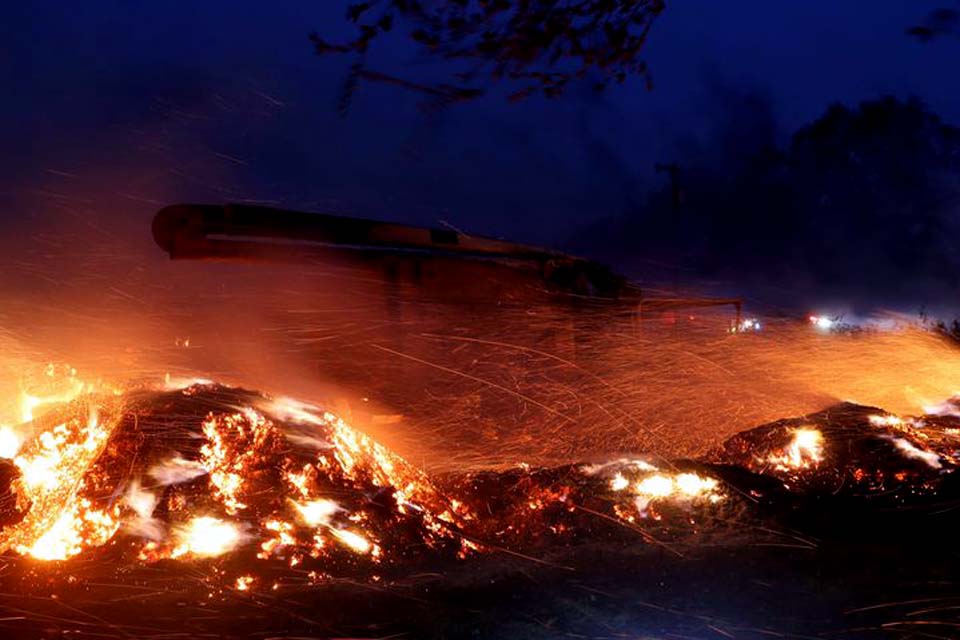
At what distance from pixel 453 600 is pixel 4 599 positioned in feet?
7.49

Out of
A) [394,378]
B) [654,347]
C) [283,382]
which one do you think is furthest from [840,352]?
[283,382]

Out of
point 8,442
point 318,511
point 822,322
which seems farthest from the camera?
point 822,322

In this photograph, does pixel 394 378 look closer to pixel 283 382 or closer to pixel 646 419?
pixel 283 382

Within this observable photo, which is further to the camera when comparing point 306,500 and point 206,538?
point 306,500

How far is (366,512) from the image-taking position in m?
4.63

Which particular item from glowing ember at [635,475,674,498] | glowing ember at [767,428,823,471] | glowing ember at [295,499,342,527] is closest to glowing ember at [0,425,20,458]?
glowing ember at [295,499,342,527]

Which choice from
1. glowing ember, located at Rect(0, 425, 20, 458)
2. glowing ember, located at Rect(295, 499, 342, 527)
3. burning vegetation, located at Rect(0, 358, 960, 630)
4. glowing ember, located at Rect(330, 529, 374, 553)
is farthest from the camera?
glowing ember, located at Rect(0, 425, 20, 458)

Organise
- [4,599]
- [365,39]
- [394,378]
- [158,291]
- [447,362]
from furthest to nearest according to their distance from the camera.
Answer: [447,362], [394,378], [158,291], [365,39], [4,599]

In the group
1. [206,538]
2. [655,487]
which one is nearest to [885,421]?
[655,487]

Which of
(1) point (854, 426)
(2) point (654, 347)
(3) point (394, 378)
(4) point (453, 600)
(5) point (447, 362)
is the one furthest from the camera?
(2) point (654, 347)

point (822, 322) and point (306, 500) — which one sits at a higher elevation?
point (822, 322)

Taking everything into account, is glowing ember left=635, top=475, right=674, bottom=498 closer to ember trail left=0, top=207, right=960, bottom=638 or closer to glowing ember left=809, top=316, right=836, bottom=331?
ember trail left=0, top=207, right=960, bottom=638

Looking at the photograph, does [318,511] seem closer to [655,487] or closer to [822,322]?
[655,487]

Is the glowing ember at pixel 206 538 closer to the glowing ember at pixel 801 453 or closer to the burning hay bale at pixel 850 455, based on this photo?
the burning hay bale at pixel 850 455
